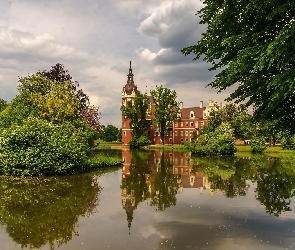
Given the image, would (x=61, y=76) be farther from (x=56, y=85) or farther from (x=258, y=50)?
(x=258, y=50)

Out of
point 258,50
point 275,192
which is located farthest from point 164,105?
point 258,50

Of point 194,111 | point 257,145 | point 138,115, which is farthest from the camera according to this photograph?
point 194,111

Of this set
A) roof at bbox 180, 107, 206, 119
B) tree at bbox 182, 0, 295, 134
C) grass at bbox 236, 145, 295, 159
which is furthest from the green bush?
roof at bbox 180, 107, 206, 119

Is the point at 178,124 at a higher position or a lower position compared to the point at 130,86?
lower

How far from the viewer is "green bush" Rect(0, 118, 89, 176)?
766 inches

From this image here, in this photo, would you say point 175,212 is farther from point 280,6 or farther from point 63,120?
point 63,120

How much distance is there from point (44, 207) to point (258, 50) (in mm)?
9552

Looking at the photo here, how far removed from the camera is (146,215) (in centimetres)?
1061

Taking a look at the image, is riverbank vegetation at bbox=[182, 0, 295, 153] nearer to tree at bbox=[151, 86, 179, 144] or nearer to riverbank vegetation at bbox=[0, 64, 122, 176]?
riverbank vegetation at bbox=[0, 64, 122, 176]

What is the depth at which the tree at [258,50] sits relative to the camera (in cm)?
661

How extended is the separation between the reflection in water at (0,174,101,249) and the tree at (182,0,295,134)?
21.8 feet

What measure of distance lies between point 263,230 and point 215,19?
6423 millimetres

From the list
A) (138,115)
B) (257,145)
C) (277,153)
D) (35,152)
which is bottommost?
(277,153)

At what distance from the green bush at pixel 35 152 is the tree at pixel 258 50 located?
44.0 ft
